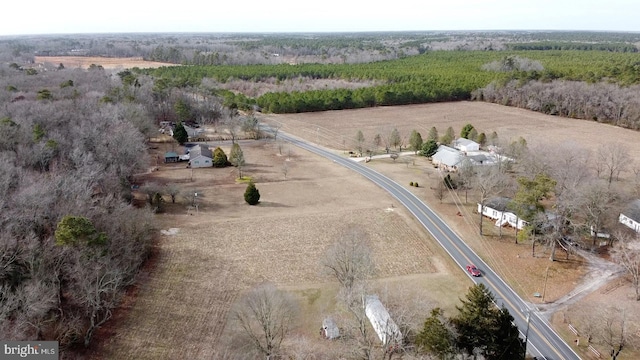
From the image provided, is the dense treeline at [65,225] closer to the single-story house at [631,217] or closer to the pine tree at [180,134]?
the pine tree at [180,134]

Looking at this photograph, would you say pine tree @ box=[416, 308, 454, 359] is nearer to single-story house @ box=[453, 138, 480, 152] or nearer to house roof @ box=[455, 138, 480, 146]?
single-story house @ box=[453, 138, 480, 152]

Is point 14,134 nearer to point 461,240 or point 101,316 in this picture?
point 101,316

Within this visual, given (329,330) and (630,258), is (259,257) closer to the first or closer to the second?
(329,330)

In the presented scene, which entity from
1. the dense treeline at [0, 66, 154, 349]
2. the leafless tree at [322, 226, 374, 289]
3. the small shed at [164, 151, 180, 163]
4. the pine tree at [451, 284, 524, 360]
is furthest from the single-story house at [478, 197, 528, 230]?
the small shed at [164, 151, 180, 163]

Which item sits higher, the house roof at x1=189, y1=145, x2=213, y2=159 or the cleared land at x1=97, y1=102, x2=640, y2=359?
the house roof at x1=189, y1=145, x2=213, y2=159

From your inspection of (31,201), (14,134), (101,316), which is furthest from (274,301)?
(14,134)
